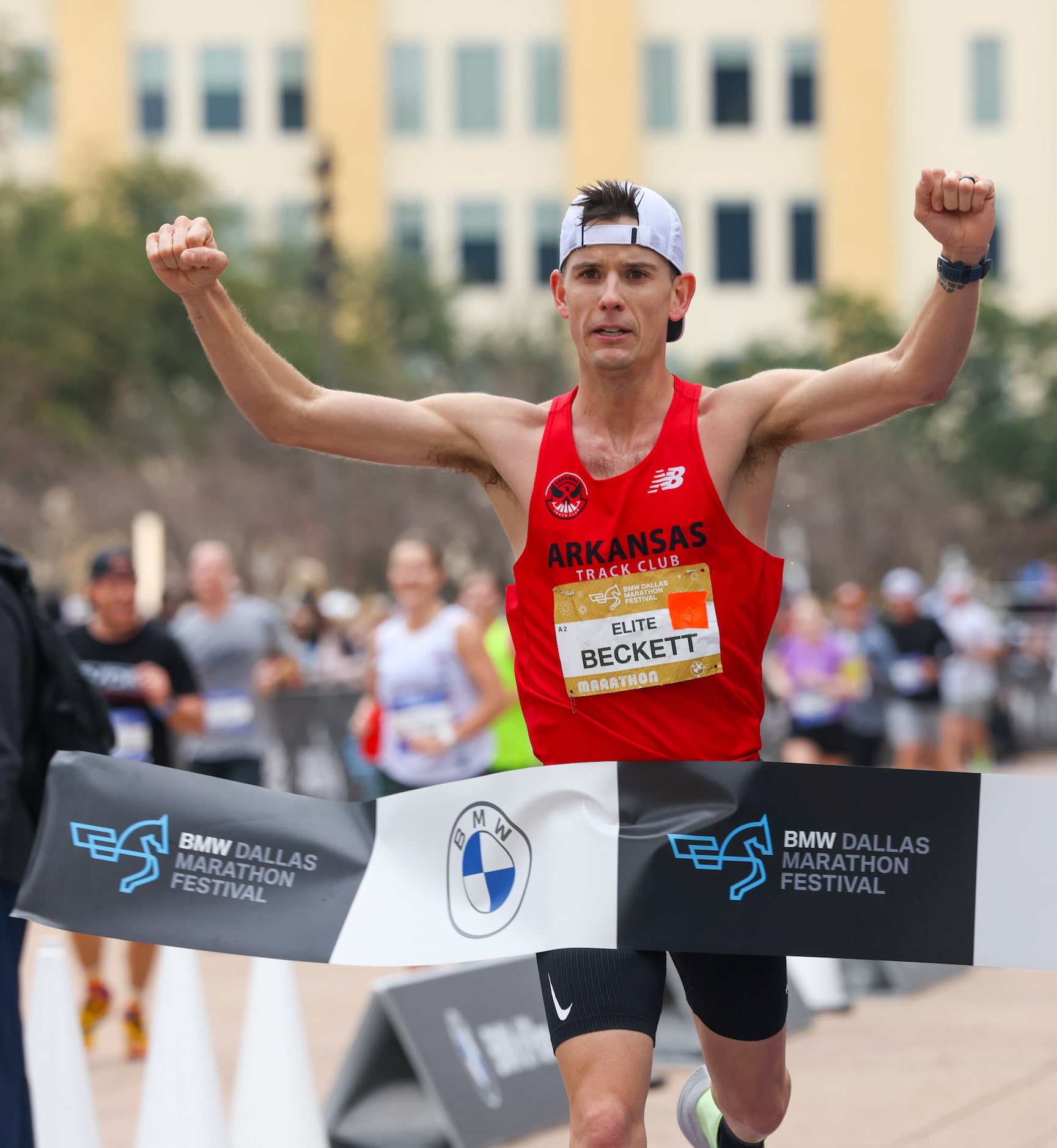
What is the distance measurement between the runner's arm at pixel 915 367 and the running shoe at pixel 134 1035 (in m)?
4.63

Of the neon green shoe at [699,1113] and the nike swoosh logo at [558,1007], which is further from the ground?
the nike swoosh logo at [558,1007]

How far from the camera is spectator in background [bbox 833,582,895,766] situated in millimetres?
13883

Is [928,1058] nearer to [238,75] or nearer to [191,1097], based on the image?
[191,1097]

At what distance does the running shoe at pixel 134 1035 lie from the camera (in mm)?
7477

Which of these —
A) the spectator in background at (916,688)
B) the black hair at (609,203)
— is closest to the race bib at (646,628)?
the black hair at (609,203)

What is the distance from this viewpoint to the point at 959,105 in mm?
48906

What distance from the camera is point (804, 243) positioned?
4959cm

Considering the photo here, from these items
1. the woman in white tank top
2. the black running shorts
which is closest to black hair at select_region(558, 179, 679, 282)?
the black running shorts

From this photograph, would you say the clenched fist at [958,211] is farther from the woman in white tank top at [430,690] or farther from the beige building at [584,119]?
the beige building at [584,119]

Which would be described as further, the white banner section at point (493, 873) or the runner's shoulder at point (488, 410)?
the runner's shoulder at point (488, 410)

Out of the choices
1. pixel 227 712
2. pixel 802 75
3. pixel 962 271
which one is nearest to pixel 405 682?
pixel 227 712

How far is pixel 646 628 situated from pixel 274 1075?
214 centimetres

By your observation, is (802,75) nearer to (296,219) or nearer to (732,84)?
(732,84)

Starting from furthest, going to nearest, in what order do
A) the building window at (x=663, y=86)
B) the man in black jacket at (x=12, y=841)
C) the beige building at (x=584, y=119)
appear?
the building window at (x=663, y=86) < the beige building at (x=584, y=119) < the man in black jacket at (x=12, y=841)
